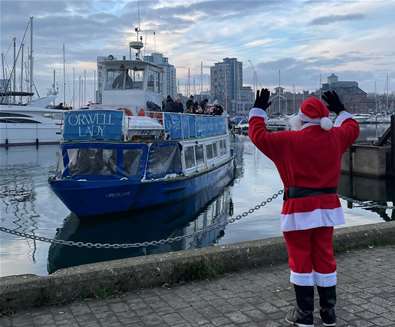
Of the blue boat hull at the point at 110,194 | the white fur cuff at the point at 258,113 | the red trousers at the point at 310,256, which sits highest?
the white fur cuff at the point at 258,113

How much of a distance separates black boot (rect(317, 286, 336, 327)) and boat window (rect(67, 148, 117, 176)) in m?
11.6

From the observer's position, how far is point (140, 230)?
15.4 meters

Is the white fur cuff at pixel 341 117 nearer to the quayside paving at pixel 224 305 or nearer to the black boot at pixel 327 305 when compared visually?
the black boot at pixel 327 305

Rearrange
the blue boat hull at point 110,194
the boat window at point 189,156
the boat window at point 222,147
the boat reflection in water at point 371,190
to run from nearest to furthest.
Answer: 1. the blue boat hull at point 110,194
2. the boat window at point 189,156
3. the boat reflection in water at point 371,190
4. the boat window at point 222,147

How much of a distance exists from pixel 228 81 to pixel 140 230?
94143 millimetres

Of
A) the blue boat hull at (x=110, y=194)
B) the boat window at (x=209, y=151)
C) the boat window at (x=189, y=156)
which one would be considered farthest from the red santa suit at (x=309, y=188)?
the boat window at (x=209, y=151)

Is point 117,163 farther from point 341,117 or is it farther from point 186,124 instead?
point 341,117

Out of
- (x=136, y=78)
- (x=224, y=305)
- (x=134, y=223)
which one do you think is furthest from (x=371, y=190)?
(x=224, y=305)

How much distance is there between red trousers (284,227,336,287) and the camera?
4.78m

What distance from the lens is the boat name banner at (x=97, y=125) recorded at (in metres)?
16.1

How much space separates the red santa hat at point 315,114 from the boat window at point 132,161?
1137 centimetres

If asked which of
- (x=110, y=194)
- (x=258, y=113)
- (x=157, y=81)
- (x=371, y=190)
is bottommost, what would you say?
(x=371, y=190)

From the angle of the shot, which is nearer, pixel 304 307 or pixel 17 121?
pixel 304 307

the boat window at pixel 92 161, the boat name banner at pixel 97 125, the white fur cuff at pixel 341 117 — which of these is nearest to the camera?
the white fur cuff at pixel 341 117
